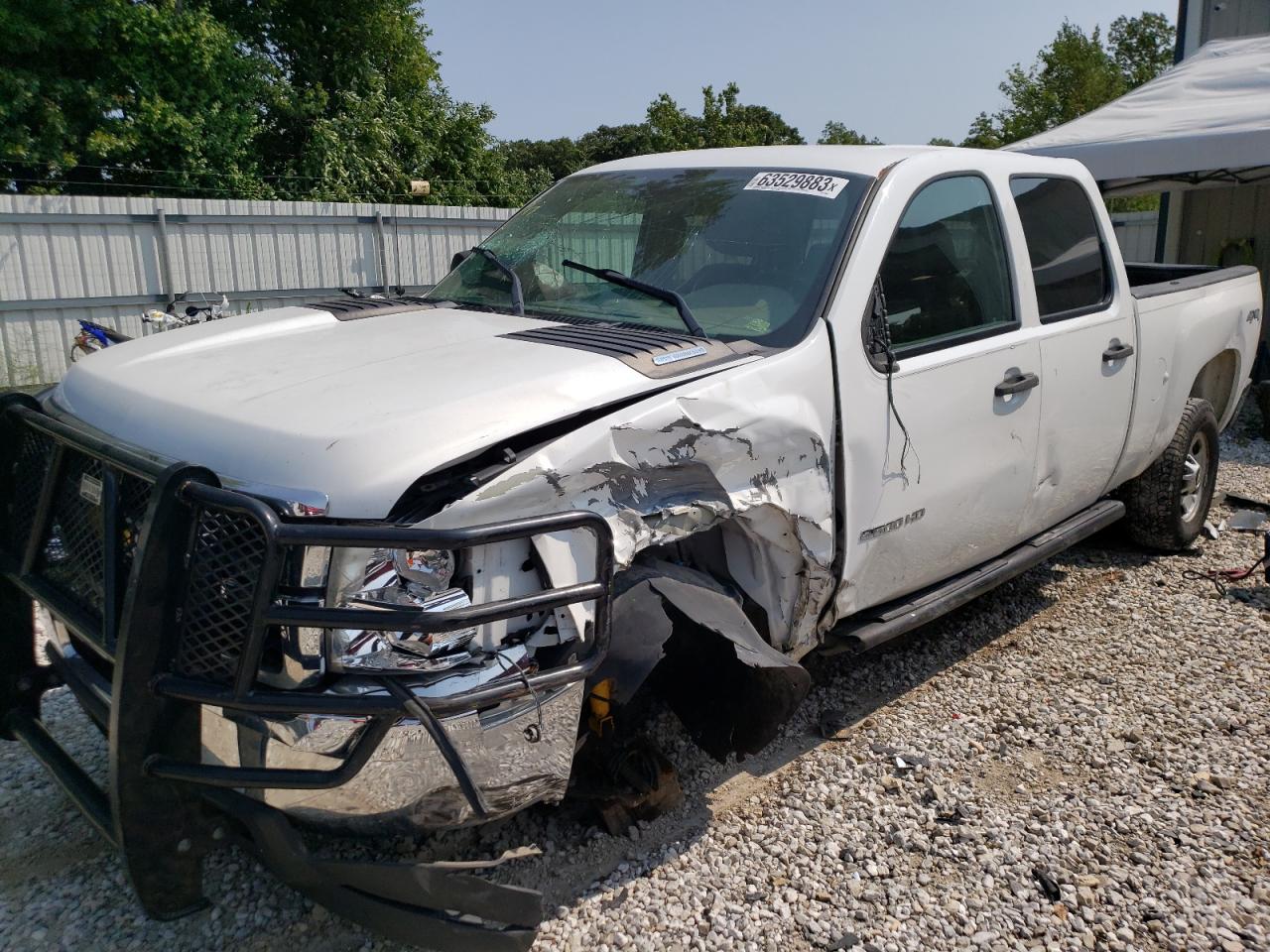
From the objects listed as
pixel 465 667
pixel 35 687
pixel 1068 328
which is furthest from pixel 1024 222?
pixel 35 687

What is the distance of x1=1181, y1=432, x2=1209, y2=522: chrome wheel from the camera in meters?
5.61

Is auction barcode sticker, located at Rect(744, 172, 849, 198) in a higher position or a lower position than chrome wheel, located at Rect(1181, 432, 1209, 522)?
higher

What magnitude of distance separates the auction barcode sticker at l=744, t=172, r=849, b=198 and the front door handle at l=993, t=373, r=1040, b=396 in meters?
0.94

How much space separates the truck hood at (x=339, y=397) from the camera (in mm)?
2232

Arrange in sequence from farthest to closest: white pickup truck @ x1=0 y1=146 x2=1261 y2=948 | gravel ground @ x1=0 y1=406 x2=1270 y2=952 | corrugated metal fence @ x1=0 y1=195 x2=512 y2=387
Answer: corrugated metal fence @ x1=0 y1=195 x2=512 y2=387 → gravel ground @ x1=0 y1=406 x2=1270 y2=952 → white pickup truck @ x1=0 y1=146 x2=1261 y2=948

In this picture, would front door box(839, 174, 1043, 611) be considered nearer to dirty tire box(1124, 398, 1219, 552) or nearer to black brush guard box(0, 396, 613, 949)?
black brush guard box(0, 396, 613, 949)

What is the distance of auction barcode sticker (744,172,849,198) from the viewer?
11.5ft

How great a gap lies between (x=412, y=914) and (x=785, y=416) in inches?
62.2

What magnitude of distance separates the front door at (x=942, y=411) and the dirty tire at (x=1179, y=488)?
181 centimetres

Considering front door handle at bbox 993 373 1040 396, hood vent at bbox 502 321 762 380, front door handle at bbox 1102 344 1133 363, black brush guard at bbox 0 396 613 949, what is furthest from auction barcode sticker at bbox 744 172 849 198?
black brush guard at bbox 0 396 613 949

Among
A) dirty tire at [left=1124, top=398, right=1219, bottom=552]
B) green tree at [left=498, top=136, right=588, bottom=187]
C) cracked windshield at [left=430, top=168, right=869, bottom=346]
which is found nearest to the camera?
cracked windshield at [left=430, top=168, right=869, bottom=346]

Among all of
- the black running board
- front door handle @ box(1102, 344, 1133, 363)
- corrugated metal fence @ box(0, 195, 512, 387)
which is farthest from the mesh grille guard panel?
corrugated metal fence @ box(0, 195, 512, 387)

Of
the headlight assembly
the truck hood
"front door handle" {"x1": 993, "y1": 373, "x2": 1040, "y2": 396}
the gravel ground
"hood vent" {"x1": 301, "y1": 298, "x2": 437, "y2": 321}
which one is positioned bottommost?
the gravel ground

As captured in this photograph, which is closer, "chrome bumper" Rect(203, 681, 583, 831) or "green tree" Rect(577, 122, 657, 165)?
"chrome bumper" Rect(203, 681, 583, 831)
